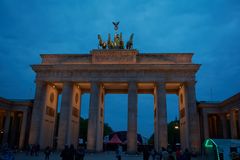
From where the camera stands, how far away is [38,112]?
43.1 meters

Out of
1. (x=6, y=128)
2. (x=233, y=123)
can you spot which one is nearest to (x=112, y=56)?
(x=6, y=128)

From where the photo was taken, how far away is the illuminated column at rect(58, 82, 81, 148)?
4222 cm

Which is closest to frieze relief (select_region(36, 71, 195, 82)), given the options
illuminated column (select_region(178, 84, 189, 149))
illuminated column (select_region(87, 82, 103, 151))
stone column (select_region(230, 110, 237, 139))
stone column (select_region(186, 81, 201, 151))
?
illuminated column (select_region(87, 82, 103, 151))

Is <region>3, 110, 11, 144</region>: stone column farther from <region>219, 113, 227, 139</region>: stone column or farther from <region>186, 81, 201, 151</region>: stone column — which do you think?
<region>219, 113, 227, 139</region>: stone column

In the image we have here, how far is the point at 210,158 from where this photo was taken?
15.7 metres

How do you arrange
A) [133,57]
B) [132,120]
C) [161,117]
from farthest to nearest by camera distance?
[133,57], [132,120], [161,117]

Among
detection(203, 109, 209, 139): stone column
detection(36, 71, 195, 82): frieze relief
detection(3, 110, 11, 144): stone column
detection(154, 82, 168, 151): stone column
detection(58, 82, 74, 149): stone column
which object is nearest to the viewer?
detection(154, 82, 168, 151): stone column

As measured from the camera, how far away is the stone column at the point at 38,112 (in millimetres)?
41906

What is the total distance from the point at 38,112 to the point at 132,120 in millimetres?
16867

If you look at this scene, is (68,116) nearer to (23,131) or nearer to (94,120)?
(94,120)

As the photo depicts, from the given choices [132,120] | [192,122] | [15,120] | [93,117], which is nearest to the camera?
[192,122]

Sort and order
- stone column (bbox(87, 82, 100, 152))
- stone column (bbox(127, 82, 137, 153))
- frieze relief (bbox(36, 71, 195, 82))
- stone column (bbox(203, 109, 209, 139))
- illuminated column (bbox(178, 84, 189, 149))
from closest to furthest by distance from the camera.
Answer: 1. stone column (bbox(127, 82, 137, 153))
2. stone column (bbox(87, 82, 100, 152))
3. illuminated column (bbox(178, 84, 189, 149))
4. frieze relief (bbox(36, 71, 195, 82))
5. stone column (bbox(203, 109, 209, 139))

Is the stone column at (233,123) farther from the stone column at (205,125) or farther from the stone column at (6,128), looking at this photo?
the stone column at (6,128)

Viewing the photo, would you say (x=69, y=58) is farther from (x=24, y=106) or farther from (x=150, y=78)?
(x=150, y=78)
